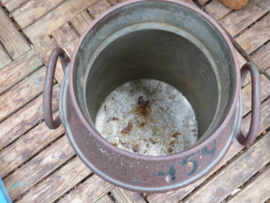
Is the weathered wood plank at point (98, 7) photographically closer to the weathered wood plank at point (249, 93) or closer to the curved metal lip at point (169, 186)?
the curved metal lip at point (169, 186)

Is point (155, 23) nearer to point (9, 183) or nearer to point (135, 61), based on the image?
point (135, 61)

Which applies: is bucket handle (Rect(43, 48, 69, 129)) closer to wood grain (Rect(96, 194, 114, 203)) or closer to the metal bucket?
the metal bucket

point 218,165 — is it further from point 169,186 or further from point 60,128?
point 60,128

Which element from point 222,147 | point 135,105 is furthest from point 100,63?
point 222,147

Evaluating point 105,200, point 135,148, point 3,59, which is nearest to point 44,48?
point 3,59

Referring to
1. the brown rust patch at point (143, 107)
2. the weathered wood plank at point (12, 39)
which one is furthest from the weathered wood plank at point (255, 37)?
the weathered wood plank at point (12, 39)

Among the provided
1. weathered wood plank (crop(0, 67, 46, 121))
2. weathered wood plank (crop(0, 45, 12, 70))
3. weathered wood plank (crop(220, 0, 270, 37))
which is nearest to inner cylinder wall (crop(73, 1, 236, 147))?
weathered wood plank (crop(0, 67, 46, 121))

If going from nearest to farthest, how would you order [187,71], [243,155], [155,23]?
[155,23] < [187,71] < [243,155]
